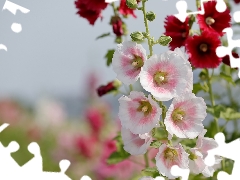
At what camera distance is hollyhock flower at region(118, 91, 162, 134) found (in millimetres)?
989

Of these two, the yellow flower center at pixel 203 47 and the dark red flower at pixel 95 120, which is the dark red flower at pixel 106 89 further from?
the dark red flower at pixel 95 120

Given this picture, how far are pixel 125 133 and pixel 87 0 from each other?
1.91 feet

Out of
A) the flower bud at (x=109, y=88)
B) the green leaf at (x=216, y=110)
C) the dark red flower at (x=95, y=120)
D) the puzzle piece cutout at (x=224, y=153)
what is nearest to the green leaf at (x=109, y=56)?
the flower bud at (x=109, y=88)

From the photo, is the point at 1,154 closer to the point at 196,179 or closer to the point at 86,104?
the point at 196,179

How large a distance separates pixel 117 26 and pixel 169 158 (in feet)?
2.15

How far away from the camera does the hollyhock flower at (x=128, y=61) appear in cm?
102

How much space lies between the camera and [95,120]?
3.08 m

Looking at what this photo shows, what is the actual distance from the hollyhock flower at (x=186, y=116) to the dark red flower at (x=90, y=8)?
59 cm

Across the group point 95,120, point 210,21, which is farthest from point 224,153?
point 95,120

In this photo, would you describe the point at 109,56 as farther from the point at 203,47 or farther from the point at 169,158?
the point at 169,158

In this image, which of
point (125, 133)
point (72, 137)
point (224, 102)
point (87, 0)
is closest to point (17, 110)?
point (72, 137)

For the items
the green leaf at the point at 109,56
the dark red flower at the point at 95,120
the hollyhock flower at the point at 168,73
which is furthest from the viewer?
the dark red flower at the point at 95,120

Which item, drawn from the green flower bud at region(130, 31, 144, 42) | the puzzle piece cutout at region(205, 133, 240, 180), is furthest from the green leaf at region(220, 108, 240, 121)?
the green flower bud at region(130, 31, 144, 42)

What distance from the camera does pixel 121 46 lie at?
1.03m
